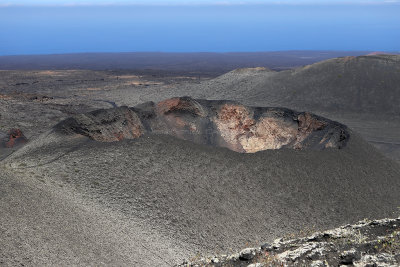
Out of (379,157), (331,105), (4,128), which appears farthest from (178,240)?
(331,105)

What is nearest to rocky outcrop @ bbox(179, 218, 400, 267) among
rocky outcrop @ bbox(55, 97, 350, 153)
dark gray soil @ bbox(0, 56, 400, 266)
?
dark gray soil @ bbox(0, 56, 400, 266)

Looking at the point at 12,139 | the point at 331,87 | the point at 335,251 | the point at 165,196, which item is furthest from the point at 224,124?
the point at 331,87

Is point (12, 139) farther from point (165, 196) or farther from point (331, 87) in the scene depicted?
point (331, 87)

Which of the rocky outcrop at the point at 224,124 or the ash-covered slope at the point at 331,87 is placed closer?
the rocky outcrop at the point at 224,124

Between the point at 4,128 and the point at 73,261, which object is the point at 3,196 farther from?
the point at 4,128

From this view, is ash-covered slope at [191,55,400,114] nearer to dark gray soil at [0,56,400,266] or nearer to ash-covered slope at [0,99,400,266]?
dark gray soil at [0,56,400,266]

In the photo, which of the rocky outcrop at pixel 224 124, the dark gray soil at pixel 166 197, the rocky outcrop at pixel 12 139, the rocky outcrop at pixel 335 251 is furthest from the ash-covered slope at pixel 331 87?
the rocky outcrop at pixel 335 251

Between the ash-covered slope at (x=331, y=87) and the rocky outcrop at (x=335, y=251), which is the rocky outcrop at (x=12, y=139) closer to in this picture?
the rocky outcrop at (x=335, y=251)
